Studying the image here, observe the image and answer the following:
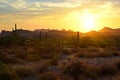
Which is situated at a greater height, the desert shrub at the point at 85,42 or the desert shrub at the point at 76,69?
the desert shrub at the point at 76,69

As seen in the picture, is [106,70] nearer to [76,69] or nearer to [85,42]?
[76,69]

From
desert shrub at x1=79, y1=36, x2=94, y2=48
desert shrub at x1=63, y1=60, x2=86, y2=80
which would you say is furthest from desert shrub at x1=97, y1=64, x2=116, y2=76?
desert shrub at x1=79, y1=36, x2=94, y2=48

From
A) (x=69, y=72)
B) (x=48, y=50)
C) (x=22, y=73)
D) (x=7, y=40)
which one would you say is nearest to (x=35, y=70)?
(x=22, y=73)

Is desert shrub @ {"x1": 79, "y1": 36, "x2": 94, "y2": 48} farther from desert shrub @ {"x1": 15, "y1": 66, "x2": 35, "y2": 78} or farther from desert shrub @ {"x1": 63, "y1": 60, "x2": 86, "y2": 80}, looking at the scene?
desert shrub @ {"x1": 63, "y1": 60, "x2": 86, "y2": 80}

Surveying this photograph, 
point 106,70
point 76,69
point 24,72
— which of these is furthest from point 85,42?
point 76,69

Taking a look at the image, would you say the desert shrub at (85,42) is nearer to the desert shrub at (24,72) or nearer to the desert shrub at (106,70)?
the desert shrub at (106,70)

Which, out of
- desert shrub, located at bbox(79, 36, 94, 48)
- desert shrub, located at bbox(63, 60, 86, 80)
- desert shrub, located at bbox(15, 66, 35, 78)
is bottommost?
desert shrub, located at bbox(79, 36, 94, 48)

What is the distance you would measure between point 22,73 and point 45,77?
2.65 m

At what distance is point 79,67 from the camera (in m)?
18.6

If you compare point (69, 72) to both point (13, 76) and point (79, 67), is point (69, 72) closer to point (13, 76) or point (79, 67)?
point (79, 67)

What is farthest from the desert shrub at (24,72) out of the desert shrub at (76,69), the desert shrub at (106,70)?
the desert shrub at (106,70)

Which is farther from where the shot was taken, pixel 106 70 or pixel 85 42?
pixel 85 42

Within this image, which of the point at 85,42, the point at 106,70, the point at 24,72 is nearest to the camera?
the point at 24,72

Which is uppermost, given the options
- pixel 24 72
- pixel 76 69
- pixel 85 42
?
pixel 76 69
